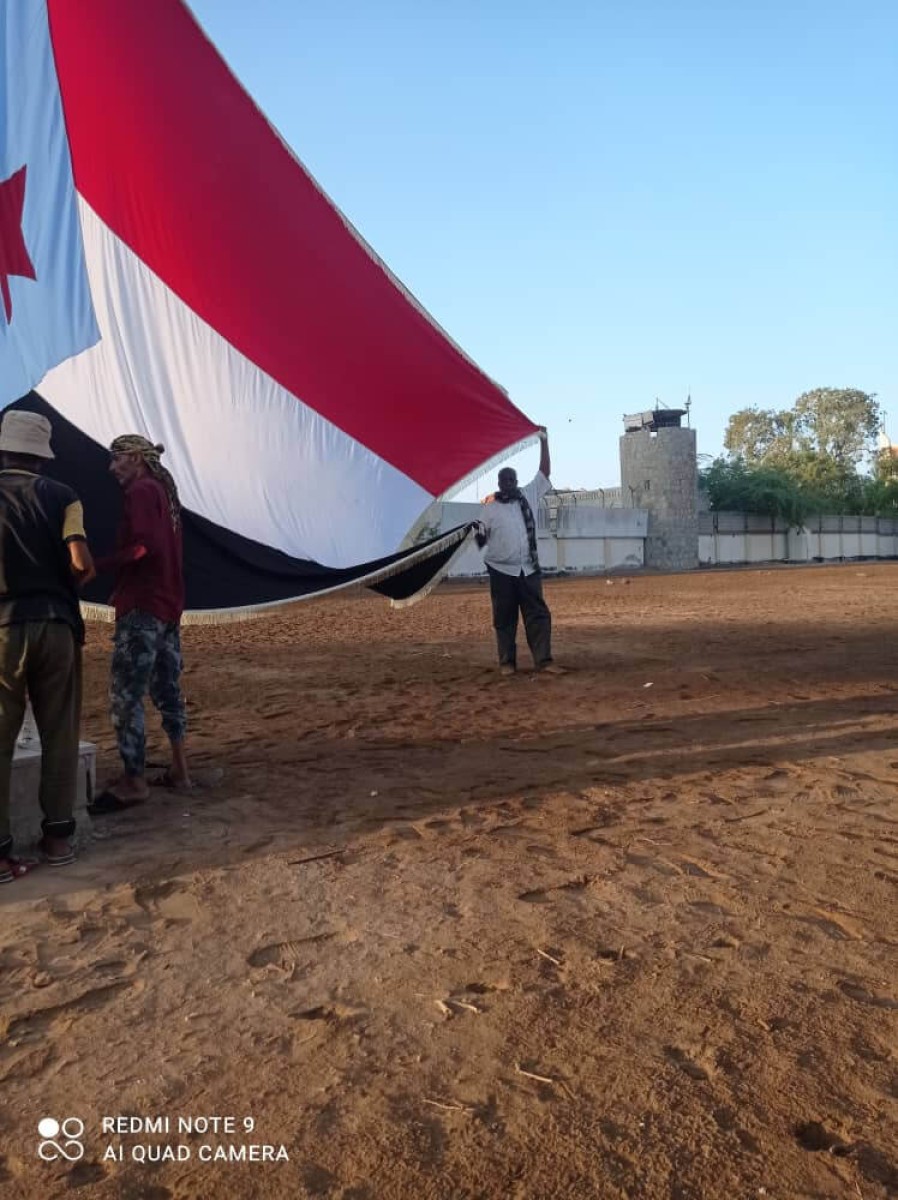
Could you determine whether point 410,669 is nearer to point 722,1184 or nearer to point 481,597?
point 722,1184

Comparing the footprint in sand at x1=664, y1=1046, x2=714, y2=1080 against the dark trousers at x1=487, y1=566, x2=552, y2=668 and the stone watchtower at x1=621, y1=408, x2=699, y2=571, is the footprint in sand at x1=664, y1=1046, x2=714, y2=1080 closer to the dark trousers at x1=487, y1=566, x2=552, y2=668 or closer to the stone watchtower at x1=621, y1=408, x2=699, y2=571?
the dark trousers at x1=487, y1=566, x2=552, y2=668

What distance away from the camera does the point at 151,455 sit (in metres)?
4.04

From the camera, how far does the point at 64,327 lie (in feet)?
14.3

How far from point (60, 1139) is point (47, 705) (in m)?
1.74

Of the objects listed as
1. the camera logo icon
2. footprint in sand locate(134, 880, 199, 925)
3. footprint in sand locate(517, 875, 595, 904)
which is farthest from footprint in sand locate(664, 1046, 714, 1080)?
footprint in sand locate(134, 880, 199, 925)

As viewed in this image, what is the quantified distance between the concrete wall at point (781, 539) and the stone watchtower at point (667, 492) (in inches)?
107

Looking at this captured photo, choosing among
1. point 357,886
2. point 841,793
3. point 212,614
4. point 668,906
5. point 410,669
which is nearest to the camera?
point 668,906

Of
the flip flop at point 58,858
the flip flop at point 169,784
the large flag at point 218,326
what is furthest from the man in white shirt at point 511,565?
the flip flop at point 58,858

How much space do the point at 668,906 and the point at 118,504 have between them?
3134 mm

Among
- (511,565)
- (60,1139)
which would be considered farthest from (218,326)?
(60,1139)

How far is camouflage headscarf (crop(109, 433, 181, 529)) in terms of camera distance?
4.00m

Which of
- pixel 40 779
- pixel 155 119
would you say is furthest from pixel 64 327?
pixel 40 779

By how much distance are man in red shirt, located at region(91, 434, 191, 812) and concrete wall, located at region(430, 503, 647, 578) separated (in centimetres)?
2433

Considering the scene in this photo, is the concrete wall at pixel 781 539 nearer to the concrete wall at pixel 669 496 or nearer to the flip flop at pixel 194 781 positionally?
the concrete wall at pixel 669 496
